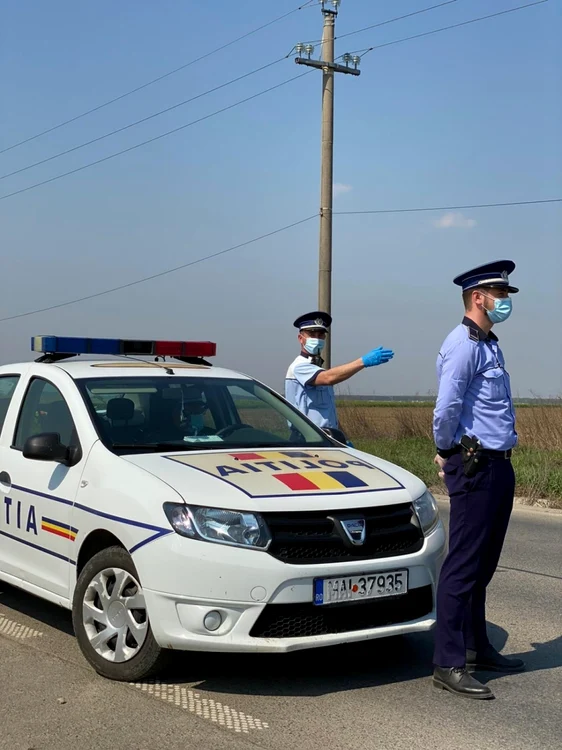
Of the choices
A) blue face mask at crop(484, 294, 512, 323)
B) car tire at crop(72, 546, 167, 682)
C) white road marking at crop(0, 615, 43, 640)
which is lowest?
white road marking at crop(0, 615, 43, 640)

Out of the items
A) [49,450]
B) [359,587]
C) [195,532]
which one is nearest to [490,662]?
[359,587]

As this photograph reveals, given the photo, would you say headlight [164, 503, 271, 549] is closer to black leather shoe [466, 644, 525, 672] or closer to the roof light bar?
black leather shoe [466, 644, 525, 672]

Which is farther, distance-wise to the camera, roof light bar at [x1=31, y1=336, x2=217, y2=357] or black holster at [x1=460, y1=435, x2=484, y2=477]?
roof light bar at [x1=31, y1=336, x2=217, y2=357]

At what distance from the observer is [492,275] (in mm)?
4941

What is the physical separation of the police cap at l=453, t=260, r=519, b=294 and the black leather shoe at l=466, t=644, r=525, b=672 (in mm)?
1866

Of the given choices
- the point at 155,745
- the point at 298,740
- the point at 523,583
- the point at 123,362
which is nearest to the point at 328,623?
the point at 298,740

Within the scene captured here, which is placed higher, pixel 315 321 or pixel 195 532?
pixel 315 321

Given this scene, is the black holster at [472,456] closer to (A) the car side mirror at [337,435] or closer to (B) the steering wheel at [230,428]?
(A) the car side mirror at [337,435]

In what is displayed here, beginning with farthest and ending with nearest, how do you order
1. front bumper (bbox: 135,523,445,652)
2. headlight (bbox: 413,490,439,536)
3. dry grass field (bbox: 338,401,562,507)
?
dry grass field (bbox: 338,401,562,507), headlight (bbox: 413,490,439,536), front bumper (bbox: 135,523,445,652)

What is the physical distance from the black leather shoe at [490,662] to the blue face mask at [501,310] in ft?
5.62

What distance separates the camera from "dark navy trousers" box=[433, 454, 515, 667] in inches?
188

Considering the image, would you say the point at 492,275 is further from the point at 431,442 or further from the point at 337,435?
the point at 431,442

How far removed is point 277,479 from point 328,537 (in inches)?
16.1

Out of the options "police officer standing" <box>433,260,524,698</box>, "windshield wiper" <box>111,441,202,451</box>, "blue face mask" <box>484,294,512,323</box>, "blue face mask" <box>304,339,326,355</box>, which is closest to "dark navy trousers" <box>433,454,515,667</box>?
"police officer standing" <box>433,260,524,698</box>
